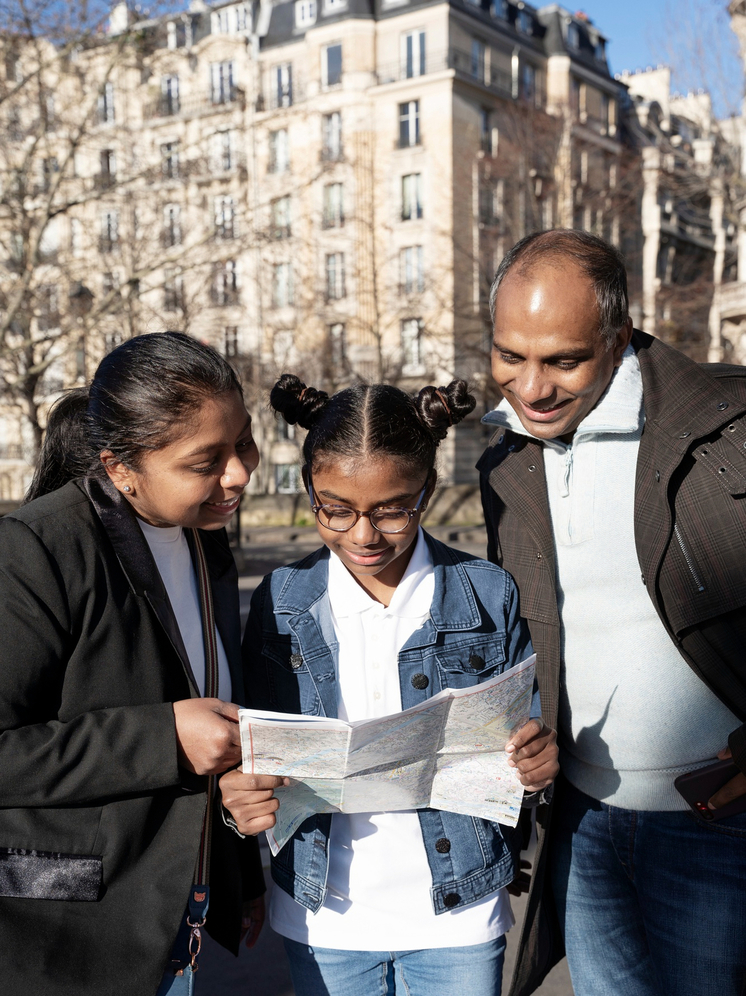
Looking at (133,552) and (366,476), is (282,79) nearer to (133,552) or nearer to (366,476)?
(366,476)

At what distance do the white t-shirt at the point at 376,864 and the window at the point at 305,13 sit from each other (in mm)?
39968

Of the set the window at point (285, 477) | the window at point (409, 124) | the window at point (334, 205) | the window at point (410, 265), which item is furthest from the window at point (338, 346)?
the window at point (409, 124)

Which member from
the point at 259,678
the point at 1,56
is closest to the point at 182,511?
the point at 259,678

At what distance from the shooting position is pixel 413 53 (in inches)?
1380

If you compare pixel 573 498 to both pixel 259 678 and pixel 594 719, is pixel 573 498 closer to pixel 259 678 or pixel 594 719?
pixel 594 719

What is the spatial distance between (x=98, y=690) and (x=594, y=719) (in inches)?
Result: 49.1

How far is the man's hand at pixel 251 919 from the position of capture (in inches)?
95.0

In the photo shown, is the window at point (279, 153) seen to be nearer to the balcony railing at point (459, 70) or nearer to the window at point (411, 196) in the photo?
the balcony railing at point (459, 70)

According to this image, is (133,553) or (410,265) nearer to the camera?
(133,553)

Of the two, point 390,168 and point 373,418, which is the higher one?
point 390,168

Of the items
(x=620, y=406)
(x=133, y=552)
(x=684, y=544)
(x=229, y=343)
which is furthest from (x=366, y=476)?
(x=229, y=343)

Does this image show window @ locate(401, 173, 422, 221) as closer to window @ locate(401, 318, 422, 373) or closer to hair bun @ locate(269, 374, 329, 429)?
window @ locate(401, 318, 422, 373)

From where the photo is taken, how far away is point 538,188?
2733cm

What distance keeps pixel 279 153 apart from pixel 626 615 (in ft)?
122
